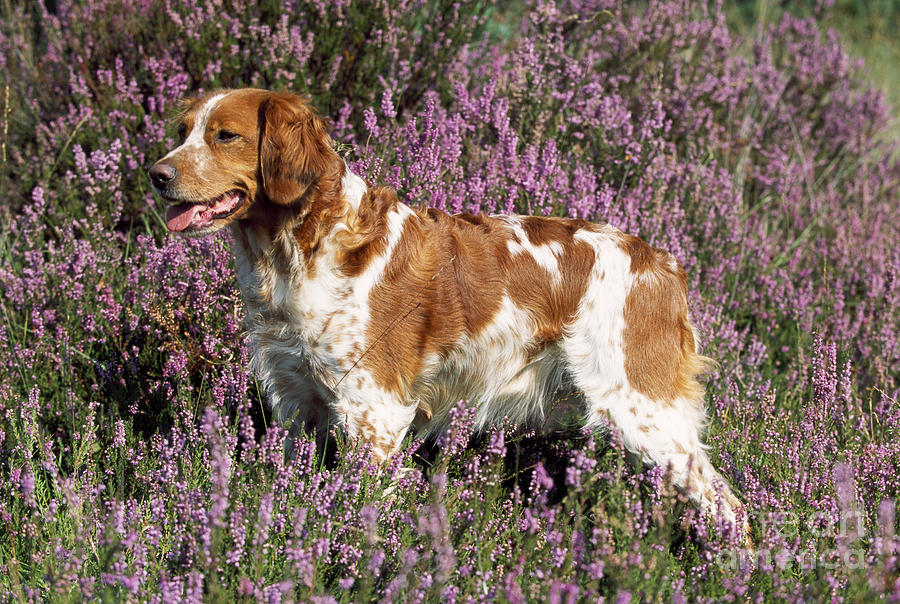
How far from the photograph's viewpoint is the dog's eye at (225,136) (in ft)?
8.89

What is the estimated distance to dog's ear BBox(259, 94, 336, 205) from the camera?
2627 mm

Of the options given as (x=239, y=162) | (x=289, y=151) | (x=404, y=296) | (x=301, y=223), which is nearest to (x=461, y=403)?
(x=404, y=296)

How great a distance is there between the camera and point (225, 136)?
2715mm

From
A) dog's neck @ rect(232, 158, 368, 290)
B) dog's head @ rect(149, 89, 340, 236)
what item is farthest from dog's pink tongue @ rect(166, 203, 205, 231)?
dog's neck @ rect(232, 158, 368, 290)

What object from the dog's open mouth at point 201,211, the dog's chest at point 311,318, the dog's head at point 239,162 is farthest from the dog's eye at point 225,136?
the dog's chest at point 311,318

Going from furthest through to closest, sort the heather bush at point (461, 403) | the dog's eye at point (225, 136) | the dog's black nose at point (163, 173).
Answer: the dog's eye at point (225, 136)
the dog's black nose at point (163, 173)
the heather bush at point (461, 403)

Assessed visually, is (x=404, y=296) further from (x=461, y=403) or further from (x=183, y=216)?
(x=183, y=216)

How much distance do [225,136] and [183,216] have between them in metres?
0.28

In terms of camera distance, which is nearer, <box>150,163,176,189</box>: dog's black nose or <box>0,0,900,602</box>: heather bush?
<box>0,0,900,602</box>: heather bush

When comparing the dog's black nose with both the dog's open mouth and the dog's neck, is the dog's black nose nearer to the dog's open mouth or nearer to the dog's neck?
the dog's open mouth

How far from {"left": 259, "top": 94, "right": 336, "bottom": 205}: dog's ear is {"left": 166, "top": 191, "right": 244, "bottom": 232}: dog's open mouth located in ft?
0.34

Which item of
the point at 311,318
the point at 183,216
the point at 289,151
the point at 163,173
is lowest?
the point at 311,318

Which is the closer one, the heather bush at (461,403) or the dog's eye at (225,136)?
the heather bush at (461,403)

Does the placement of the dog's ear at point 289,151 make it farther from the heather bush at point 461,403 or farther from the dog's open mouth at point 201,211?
the heather bush at point 461,403
